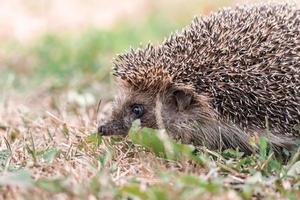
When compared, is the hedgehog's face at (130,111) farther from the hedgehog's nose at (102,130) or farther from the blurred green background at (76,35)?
the blurred green background at (76,35)

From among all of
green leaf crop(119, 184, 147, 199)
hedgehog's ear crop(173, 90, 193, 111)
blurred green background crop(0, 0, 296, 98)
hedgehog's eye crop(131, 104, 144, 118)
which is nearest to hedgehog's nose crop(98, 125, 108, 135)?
hedgehog's eye crop(131, 104, 144, 118)

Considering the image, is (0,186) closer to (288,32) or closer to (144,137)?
(144,137)

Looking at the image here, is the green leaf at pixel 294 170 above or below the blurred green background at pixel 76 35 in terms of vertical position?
below

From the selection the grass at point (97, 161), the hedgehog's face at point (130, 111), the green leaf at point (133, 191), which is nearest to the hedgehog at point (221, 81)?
the hedgehog's face at point (130, 111)

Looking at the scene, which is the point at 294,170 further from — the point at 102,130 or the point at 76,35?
the point at 76,35

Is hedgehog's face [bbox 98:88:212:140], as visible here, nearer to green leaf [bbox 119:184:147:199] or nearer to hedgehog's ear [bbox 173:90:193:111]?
hedgehog's ear [bbox 173:90:193:111]

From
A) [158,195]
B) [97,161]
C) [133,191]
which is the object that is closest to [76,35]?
[97,161]
